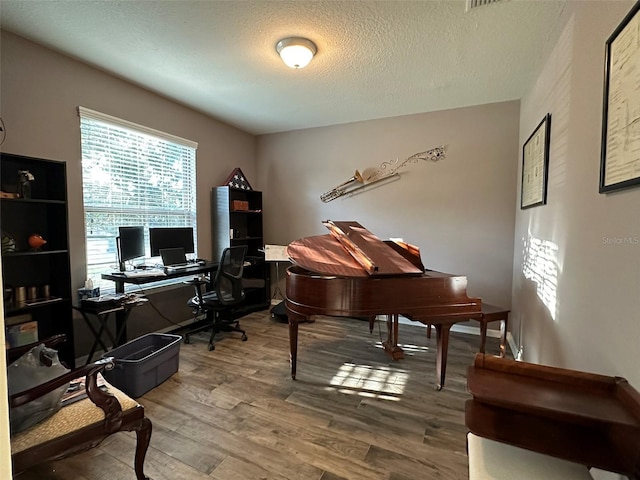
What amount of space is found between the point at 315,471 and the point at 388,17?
283cm

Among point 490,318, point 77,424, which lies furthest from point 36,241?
point 490,318

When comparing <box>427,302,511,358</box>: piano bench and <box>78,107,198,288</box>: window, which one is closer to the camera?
<box>427,302,511,358</box>: piano bench

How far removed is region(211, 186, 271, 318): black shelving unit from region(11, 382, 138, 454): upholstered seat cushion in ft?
8.34

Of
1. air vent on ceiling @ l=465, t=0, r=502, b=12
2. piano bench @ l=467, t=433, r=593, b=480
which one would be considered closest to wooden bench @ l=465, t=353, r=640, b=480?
piano bench @ l=467, t=433, r=593, b=480

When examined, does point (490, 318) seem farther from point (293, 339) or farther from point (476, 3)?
point (476, 3)

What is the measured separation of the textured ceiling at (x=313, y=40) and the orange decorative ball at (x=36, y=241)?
1.53 metres

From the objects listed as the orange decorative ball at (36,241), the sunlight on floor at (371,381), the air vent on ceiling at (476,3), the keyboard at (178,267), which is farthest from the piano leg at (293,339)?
the air vent on ceiling at (476,3)

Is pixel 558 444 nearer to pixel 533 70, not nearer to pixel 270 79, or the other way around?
pixel 533 70

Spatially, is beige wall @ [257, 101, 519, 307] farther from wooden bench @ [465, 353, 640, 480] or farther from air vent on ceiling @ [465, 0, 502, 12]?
wooden bench @ [465, 353, 640, 480]

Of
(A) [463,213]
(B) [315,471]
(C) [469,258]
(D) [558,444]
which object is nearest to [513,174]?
(A) [463,213]

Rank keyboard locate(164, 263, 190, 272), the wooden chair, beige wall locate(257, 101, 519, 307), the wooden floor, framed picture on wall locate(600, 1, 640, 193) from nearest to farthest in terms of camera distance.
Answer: framed picture on wall locate(600, 1, 640, 193) → the wooden chair → the wooden floor → keyboard locate(164, 263, 190, 272) → beige wall locate(257, 101, 519, 307)

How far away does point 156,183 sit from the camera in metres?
3.43

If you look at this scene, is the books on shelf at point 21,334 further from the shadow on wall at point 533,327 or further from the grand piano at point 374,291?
the shadow on wall at point 533,327

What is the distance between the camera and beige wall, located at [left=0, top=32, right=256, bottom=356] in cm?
225
